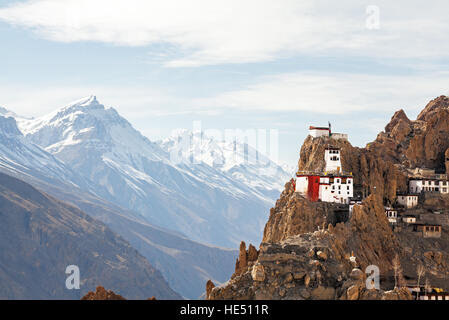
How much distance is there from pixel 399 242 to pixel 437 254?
24.5 ft

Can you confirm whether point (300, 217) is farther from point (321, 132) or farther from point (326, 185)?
point (321, 132)

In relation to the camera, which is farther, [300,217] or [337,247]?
[300,217]

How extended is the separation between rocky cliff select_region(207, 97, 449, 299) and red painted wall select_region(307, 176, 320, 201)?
2851mm

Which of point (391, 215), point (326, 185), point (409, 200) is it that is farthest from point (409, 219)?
point (326, 185)

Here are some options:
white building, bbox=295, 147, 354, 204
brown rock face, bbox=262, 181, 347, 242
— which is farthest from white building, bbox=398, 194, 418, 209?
brown rock face, bbox=262, 181, 347, 242

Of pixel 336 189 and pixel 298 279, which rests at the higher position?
pixel 336 189

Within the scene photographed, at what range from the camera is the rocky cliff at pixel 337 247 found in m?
127

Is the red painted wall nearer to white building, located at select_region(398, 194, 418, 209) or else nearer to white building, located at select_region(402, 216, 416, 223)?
white building, located at select_region(402, 216, 416, 223)

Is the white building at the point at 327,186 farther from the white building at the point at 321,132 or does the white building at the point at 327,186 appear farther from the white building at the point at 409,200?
the white building at the point at 321,132

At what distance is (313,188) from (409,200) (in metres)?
23.4

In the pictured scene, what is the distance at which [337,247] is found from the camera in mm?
145500

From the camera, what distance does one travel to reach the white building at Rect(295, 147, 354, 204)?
17425 centimetres
